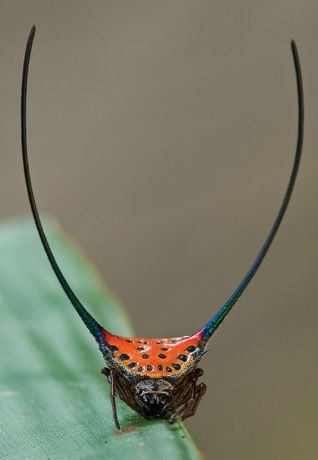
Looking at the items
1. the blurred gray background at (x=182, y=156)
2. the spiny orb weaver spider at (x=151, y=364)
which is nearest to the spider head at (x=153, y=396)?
the spiny orb weaver spider at (x=151, y=364)

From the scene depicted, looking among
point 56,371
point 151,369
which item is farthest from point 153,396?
point 56,371

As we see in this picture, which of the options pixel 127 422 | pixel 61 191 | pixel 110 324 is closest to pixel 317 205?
pixel 61 191

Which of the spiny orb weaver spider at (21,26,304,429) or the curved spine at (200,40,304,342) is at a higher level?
the curved spine at (200,40,304,342)

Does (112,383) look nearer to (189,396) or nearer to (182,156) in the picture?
(189,396)

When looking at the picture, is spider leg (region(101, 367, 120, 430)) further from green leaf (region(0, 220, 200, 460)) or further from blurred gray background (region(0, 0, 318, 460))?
blurred gray background (region(0, 0, 318, 460))

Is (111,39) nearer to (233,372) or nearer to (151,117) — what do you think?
(151,117)

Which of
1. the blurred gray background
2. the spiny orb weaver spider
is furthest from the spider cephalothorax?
the blurred gray background
